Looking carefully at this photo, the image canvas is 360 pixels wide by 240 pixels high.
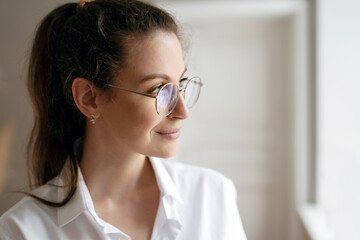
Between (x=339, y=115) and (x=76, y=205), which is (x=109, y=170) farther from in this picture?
(x=339, y=115)

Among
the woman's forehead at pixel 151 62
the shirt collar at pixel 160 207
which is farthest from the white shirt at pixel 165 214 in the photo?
the woman's forehead at pixel 151 62

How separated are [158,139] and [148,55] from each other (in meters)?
0.26

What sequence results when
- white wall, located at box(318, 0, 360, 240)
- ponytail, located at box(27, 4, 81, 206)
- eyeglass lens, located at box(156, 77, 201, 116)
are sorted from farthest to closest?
1. white wall, located at box(318, 0, 360, 240)
2. ponytail, located at box(27, 4, 81, 206)
3. eyeglass lens, located at box(156, 77, 201, 116)

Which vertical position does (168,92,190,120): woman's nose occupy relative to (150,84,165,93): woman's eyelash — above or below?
below

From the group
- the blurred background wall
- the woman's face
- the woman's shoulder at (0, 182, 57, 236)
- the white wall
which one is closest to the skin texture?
the woman's face

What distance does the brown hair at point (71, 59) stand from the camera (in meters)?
1.01

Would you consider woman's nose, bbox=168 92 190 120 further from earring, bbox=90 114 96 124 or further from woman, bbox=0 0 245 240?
earring, bbox=90 114 96 124

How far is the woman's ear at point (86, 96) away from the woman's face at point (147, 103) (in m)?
0.03

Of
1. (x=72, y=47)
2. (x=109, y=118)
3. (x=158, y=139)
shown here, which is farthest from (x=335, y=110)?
(x=72, y=47)

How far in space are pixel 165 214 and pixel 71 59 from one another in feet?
1.87

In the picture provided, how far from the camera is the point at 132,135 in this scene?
103 cm

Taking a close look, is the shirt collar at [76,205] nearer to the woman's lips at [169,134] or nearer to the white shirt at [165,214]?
the white shirt at [165,214]

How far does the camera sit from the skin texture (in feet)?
3.29

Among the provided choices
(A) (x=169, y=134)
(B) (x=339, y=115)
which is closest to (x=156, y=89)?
(A) (x=169, y=134)
